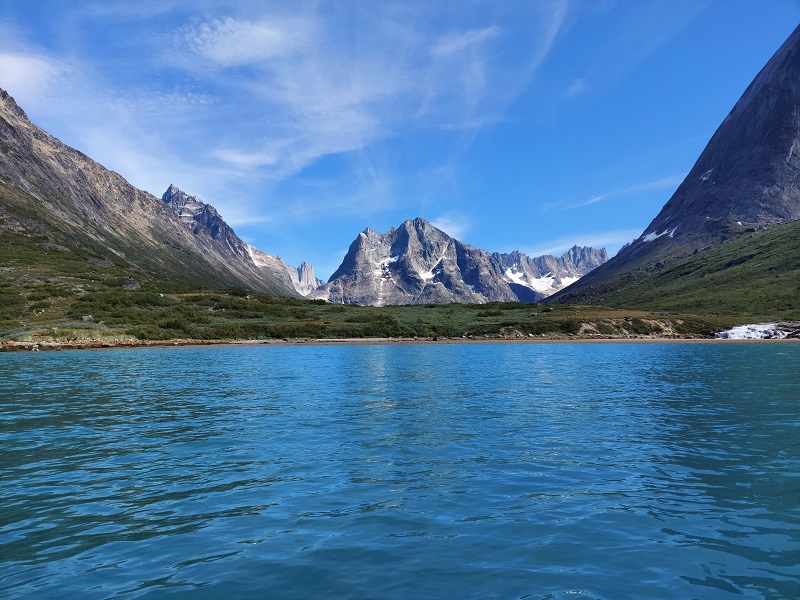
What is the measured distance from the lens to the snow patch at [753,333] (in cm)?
13000

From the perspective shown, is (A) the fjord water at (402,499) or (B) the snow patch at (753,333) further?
(B) the snow patch at (753,333)

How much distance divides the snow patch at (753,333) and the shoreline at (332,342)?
3.63m

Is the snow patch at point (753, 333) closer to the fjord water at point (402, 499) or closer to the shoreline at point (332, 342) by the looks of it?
the shoreline at point (332, 342)

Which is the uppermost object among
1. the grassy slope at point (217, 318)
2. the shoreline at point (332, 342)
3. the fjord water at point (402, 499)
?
the grassy slope at point (217, 318)

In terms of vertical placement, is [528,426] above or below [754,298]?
below

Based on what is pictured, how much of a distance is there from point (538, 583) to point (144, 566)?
7541 millimetres

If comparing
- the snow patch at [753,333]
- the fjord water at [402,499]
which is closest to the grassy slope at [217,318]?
the snow patch at [753,333]

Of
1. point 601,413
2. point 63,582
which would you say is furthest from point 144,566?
point 601,413

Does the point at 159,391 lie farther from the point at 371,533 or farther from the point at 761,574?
the point at 761,574

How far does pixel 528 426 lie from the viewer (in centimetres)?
2470

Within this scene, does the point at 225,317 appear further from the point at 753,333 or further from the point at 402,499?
the point at 753,333

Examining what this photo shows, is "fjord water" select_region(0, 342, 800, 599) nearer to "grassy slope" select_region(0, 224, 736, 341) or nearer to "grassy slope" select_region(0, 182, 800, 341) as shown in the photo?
"grassy slope" select_region(0, 224, 736, 341)

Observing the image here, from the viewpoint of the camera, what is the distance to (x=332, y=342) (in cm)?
12012

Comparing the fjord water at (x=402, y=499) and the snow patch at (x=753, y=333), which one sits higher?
the snow patch at (x=753, y=333)
